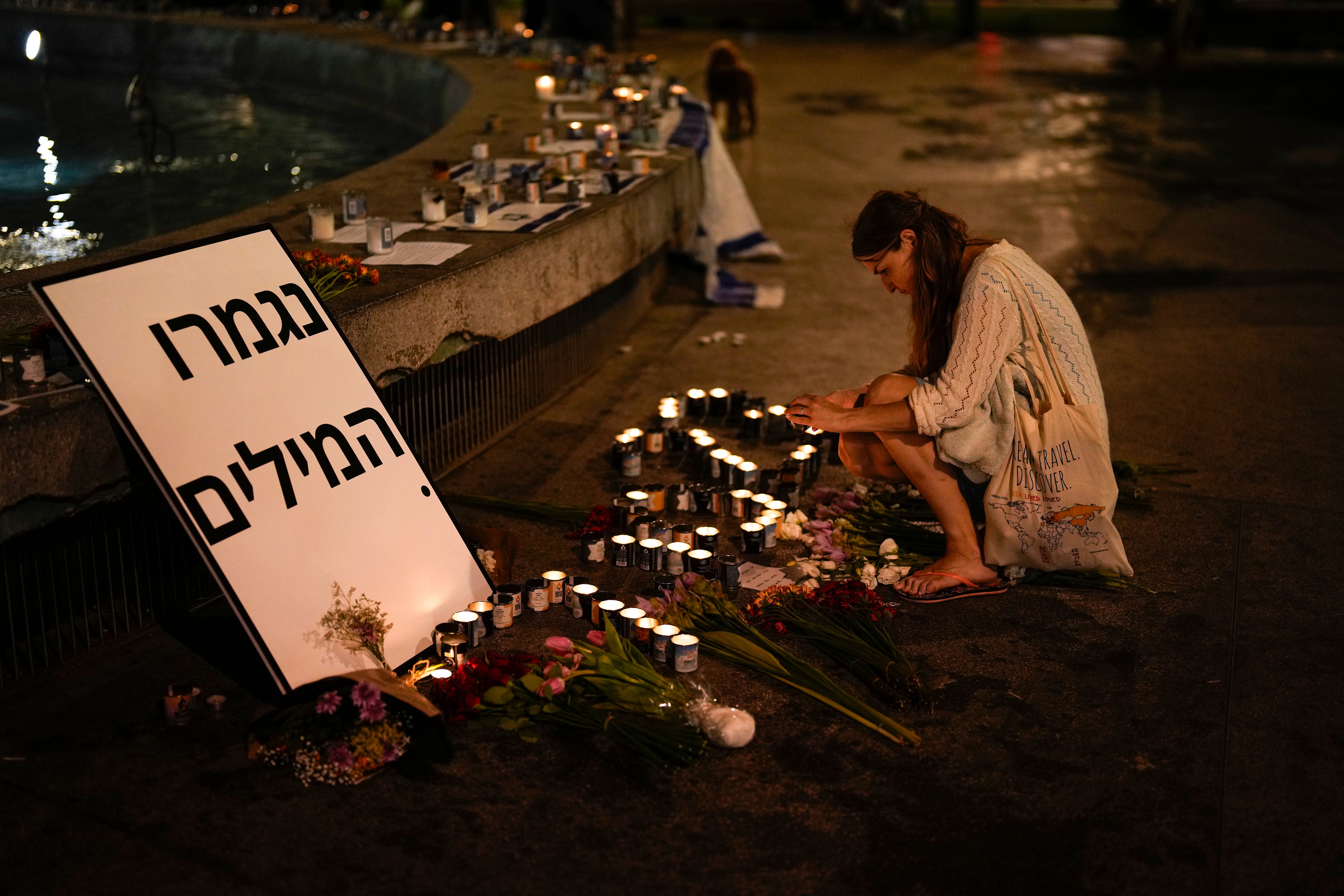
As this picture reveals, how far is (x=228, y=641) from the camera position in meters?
3.65

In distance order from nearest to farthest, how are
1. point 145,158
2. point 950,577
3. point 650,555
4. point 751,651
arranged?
1. point 751,651
2. point 950,577
3. point 650,555
4. point 145,158

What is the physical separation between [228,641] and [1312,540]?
3.41 m

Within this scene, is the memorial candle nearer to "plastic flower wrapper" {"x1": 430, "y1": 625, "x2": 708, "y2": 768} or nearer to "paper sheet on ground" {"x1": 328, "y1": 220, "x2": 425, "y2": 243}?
"plastic flower wrapper" {"x1": 430, "y1": 625, "x2": 708, "y2": 768}

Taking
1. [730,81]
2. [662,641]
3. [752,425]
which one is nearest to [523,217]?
[752,425]

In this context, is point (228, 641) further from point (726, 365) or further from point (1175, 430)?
Result: point (1175, 430)

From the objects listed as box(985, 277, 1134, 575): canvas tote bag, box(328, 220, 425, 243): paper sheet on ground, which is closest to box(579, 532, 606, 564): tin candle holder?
box(985, 277, 1134, 575): canvas tote bag

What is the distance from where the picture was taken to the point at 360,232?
511 cm

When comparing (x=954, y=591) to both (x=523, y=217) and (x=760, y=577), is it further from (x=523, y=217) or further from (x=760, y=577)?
(x=523, y=217)

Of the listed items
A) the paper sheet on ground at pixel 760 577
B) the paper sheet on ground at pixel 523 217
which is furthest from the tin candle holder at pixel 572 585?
the paper sheet on ground at pixel 523 217

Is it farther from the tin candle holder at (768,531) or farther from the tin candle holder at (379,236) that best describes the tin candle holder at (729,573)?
the tin candle holder at (379,236)

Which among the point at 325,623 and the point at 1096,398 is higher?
the point at 1096,398

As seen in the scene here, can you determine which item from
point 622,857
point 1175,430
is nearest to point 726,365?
point 1175,430

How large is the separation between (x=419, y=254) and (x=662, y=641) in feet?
6.45

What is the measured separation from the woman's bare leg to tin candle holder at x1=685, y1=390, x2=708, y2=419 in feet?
4.98
